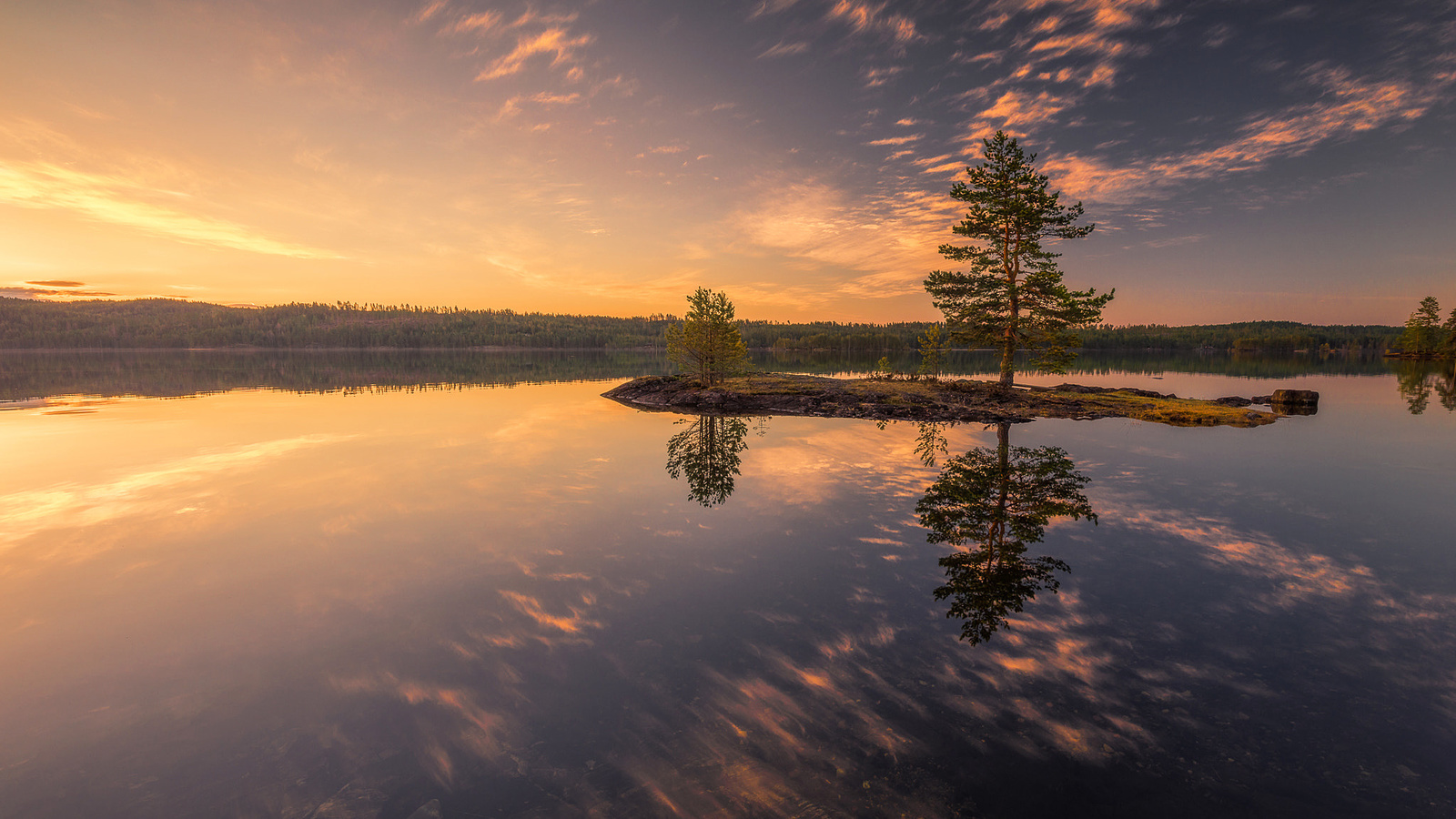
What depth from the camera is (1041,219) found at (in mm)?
30203

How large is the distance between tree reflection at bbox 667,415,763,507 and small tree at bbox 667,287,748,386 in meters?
12.7

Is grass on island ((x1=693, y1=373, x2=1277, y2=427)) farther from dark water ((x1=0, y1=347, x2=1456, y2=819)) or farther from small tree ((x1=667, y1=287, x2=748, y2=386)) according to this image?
dark water ((x1=0, y1=347, x2=1456, y2=819))

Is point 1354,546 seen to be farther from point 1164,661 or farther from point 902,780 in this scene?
point 902,780

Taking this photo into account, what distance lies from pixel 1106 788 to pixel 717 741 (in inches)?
154

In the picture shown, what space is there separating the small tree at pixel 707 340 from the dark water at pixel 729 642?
24685 millimetres

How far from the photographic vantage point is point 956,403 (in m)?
31.8

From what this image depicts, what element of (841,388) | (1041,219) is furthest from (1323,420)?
(841,388)

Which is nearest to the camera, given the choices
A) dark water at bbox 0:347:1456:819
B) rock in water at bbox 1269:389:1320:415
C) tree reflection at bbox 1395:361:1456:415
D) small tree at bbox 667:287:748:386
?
dark water at bbox 0:347:1456:819

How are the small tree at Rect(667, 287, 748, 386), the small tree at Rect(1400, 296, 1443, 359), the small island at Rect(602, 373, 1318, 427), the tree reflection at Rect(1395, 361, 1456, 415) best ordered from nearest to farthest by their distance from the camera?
the small island at Rect(602, 373, 1318, 427)
the tree reflection at Rect(1395, 361, 1456, 415)
the small tree at Rect(667, 287, 748, 386)
the small tree at Rect(1400, 296, 1443, 359)

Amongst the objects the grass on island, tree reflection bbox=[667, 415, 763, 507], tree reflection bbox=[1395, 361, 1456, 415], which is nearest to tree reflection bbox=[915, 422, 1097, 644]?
tree reflection bbox=[667, 415, 763, 507]

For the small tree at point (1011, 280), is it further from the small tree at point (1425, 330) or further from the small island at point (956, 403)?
the small tree at point (1425, 330)

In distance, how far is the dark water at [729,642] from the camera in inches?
209

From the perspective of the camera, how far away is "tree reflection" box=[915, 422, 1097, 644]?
9.09m

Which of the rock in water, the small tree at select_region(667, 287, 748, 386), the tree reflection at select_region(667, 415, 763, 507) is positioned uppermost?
the small tree at select_region(667, 287, 748, 386)
